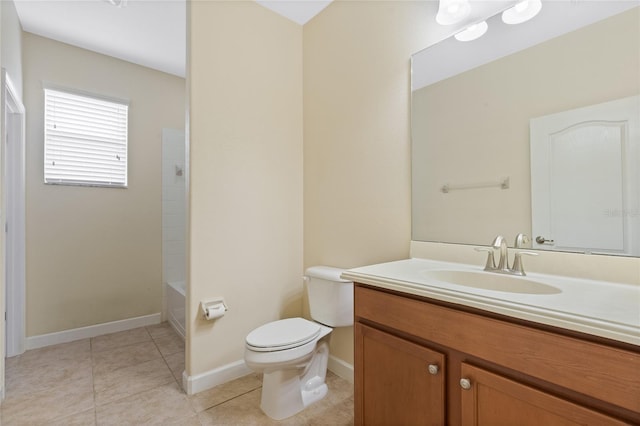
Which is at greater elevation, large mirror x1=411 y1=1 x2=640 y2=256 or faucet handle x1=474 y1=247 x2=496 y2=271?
large mirror x1=411 y1=1 x2=640 y2=256

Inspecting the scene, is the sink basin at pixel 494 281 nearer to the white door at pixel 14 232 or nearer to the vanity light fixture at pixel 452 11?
the vanity light fixture at pixel 452 11

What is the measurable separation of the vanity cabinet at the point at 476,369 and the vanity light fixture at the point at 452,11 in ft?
4.44

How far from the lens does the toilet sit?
4.98ft

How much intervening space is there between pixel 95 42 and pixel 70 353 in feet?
8.68

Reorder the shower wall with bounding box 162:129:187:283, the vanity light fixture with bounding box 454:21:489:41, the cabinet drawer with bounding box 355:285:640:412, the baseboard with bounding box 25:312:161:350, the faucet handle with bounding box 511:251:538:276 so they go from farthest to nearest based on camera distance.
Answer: the shower wall with bounding box 162:129:187:283
the baseboard with bounding box 25:312:161:350
the vanity light fixture with bounding box 454:21:489:41
the faucet handle with bounding box 511:251:538:276
the cabinet drawer with bounding box 355:285:640:412

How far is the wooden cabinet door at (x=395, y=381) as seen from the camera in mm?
961

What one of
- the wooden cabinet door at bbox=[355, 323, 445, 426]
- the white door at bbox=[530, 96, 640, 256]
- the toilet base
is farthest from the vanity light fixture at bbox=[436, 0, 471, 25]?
the toilet base

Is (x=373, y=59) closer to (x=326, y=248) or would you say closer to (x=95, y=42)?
(x=326, y=248)

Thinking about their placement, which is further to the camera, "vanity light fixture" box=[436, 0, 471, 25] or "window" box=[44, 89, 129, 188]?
"window" box=[44, 89, 129, 188]

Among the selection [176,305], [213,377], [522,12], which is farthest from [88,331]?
[522,12]

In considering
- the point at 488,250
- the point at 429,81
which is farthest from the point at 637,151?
the point at 429,81

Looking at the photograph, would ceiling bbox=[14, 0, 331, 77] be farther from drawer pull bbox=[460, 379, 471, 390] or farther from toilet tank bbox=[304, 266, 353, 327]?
drawer pull bbox=[460, 379, 471, 390]

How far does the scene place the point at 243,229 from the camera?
206 centimetres

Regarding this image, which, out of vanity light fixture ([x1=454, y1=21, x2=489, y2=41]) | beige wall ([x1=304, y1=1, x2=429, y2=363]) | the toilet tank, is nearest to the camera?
vanity light fixture ([x1=454, y1=21, x2=489, y2=41])
